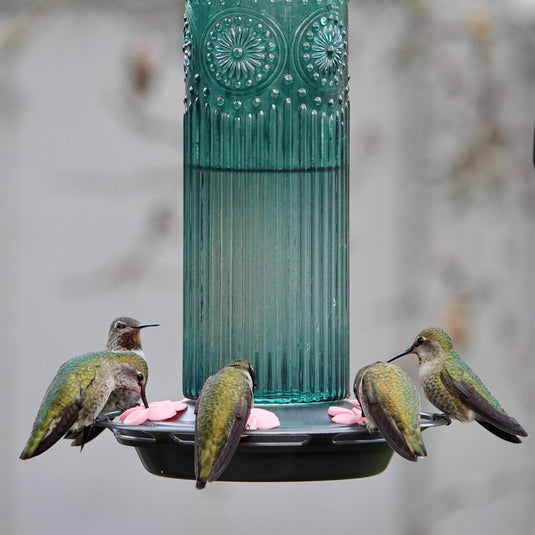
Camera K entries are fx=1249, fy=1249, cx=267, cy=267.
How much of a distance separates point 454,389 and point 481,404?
103 mm

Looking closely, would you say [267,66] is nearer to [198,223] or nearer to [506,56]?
[198,223]

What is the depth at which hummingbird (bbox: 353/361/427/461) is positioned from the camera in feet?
10.2

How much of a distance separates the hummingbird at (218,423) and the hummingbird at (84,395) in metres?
0.35

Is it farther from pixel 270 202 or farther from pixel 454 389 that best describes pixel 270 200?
pixel 454 389

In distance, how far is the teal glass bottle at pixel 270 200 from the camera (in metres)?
3.60

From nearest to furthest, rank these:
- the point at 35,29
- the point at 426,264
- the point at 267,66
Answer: the point at 267,66 < the point at 35,29 < the point at 426,264

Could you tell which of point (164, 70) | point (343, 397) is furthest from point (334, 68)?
point (164, 70)

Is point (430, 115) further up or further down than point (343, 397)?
further up

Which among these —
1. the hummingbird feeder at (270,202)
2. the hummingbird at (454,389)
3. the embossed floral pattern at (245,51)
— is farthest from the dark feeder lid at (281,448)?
the embossed floral pattern at (245,51)

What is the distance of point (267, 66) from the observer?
11.8 ft

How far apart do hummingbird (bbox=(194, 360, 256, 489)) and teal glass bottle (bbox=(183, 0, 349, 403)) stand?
1.30 feet

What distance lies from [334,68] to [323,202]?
402 mm

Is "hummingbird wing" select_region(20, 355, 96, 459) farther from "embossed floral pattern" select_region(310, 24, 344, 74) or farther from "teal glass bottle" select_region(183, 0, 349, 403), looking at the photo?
"embossed floral pattern" select_region(310, 24, 344, 74)

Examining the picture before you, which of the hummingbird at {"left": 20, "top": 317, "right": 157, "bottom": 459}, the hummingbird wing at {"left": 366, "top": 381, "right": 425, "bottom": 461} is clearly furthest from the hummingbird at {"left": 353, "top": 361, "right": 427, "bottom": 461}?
the hummingbird at {"left": 20, "top": 317, "right": 157, "bottom": 459}
